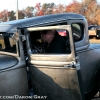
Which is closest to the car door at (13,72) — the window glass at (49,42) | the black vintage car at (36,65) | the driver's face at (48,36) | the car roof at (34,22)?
the black vintage car at (36,65)

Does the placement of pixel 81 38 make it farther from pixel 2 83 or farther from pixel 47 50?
pixel 2 83

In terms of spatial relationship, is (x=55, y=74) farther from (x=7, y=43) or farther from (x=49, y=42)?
(x=7, y=43)

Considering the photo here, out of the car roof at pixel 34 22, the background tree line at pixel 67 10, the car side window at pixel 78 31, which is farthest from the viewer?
the background tree line at pixel 67 10

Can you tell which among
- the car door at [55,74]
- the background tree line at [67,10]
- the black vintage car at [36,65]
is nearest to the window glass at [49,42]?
the black vintage car at [36,65]

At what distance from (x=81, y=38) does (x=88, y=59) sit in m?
0.36

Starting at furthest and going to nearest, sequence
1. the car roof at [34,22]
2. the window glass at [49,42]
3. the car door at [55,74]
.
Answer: the window glass at [49,42] → the car roof at [34,22] → the car door at [55,74]

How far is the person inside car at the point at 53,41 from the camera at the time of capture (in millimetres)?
3051

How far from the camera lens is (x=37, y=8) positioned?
2082 inches

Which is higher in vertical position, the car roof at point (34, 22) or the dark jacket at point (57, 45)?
the car roof at point (34, 22)

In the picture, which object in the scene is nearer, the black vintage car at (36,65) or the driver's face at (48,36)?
the black vintage car at (36,65)

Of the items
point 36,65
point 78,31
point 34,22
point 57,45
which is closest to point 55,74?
point 36,65

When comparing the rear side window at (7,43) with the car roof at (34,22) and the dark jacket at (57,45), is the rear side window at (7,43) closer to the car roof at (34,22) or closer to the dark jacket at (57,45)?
the car roof at (34,22)

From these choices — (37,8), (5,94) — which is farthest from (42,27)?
(37,8)

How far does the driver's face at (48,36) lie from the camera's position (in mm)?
3077
